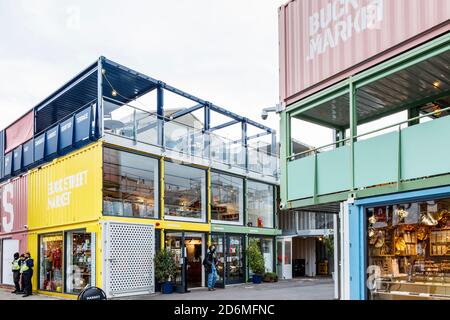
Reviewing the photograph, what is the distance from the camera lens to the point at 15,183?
2248 cm

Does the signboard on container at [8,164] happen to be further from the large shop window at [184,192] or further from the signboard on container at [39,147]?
the large shop window at [184,192]

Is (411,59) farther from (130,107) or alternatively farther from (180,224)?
(180,224)

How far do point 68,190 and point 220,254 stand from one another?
21.9 ft

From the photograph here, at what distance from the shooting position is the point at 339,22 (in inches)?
419

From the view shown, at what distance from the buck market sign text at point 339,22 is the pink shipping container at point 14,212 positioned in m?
14.9

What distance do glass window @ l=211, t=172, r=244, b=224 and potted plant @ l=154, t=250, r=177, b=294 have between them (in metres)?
3.68

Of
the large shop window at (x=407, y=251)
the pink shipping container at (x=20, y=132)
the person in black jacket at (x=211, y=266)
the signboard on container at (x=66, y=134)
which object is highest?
the pink shipping container at (x=20, y=132)

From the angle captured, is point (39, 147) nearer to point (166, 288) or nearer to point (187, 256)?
point (187, 256)

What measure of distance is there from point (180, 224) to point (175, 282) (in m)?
2.10

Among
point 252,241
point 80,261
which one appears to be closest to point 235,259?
point 252,241

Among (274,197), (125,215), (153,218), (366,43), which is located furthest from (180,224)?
(366,43)

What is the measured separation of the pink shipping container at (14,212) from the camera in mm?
21062

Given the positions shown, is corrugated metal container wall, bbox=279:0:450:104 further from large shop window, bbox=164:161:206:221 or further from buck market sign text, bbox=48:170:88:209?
buck market sign text, bbox=48:170:88:209

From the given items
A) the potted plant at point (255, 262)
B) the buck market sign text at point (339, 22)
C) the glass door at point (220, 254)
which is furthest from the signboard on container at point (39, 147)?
the buck market sign text at point (339, 22)
